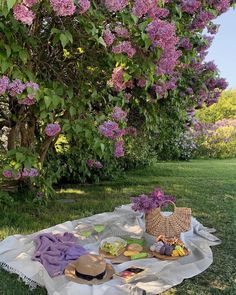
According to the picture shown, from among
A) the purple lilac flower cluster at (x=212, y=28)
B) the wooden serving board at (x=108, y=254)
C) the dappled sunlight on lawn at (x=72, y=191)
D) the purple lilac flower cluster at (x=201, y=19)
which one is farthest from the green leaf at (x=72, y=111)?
the dappled sunlight on lawn at (x=72, y=191)

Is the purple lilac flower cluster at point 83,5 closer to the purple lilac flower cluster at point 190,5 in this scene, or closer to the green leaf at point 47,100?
the green leaf at point 47,100

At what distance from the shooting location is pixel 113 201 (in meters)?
5.32

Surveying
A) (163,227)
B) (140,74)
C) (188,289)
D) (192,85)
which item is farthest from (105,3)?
(192,85)

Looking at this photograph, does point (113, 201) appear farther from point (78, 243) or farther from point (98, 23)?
point (98, 23)

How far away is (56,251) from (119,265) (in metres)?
0.51

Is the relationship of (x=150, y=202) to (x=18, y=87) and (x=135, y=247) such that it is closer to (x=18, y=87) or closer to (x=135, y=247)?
(x=135, y=247)

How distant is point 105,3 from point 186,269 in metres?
2.00

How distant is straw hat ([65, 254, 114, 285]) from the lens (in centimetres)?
270

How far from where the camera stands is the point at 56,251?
3111mm

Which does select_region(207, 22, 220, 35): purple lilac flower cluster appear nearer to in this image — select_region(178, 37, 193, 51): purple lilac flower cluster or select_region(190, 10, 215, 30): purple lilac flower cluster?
select_region(190, 10, 215, 30): purple lilac flower cluster

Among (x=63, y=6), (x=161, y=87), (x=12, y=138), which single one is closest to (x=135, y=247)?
(x=161, y=87)

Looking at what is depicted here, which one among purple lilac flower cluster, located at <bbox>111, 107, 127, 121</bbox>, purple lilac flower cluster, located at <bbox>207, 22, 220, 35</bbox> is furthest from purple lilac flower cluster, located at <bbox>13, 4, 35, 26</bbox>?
purple lilac flower cluster, located at <bbox>207, 22, 220, 35</bbox>

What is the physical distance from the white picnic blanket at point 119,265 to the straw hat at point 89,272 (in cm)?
5

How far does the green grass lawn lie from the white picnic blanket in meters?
0.07
